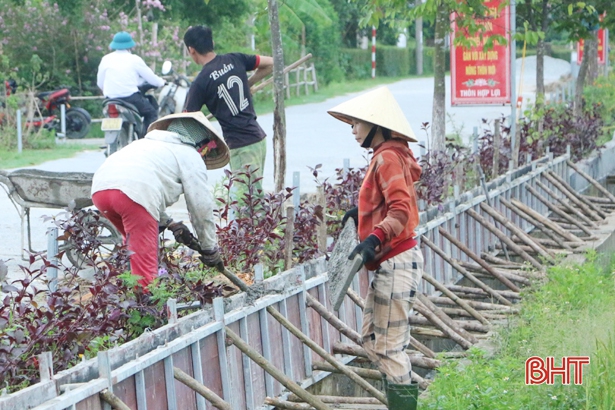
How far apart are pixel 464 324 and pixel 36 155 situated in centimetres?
1052

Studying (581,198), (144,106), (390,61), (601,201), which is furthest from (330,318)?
(390,61)

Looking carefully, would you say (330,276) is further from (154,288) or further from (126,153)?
(126,153)

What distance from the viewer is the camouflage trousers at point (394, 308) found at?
18.2 feet

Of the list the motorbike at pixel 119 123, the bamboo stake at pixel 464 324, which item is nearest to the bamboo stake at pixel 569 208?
the bamboo stake at pixel 464 324

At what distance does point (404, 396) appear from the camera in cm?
551

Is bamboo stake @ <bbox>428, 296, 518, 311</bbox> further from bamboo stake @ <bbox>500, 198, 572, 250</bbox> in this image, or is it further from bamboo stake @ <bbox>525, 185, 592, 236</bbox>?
bamboo stake @ <bbox>525, 185, 592, 236</bbox>

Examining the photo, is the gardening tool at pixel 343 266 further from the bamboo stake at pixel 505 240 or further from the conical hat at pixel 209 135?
the bamboo stake at pixel 505 240

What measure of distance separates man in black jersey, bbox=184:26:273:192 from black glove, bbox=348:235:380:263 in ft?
8.94

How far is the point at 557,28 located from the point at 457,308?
8.64 m

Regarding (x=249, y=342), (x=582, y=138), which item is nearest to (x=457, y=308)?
(x=249, y=342)

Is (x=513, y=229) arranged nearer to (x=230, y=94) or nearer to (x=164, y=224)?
(x=230, y=94)

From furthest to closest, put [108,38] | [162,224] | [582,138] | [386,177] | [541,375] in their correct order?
[108,38] < [582,138] < [162,224] < [541,375] < [386,177]

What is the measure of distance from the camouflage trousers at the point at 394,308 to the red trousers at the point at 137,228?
1.30 meters

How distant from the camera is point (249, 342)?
598 cm
